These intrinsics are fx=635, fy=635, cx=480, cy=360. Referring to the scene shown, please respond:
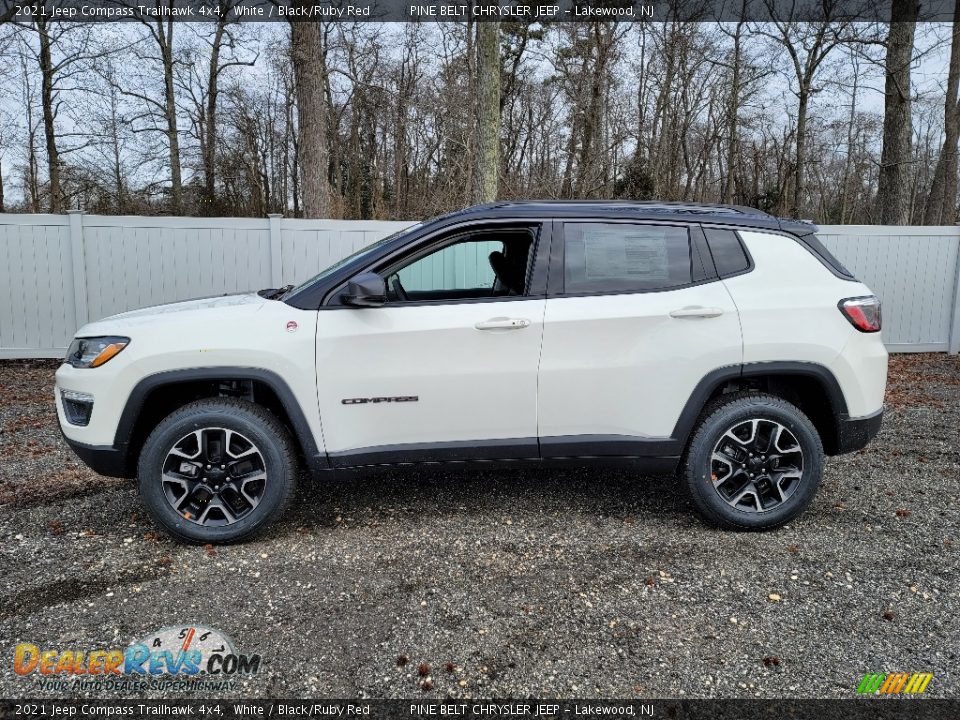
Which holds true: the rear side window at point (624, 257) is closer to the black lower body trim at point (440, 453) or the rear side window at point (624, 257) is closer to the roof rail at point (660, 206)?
the roof rail at point (660, 206)

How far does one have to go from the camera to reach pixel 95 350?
3.30 meters

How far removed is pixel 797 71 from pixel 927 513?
785 inches

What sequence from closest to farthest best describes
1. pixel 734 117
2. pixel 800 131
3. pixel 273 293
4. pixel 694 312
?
pixel 694 312 → pixel 273 293 → pixel 800 131 → pixel 734 117

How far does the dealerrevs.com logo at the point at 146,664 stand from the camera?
2.32 meters

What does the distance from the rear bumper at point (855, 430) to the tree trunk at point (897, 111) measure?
38.5 ft

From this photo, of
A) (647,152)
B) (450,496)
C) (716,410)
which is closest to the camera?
(716,410)

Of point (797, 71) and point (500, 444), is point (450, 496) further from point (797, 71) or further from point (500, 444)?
point (797, 71)

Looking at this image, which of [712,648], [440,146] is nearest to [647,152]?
[440,146]

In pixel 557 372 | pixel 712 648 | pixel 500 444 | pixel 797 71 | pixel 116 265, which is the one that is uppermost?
pixel 797 71

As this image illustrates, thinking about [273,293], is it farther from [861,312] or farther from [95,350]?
[861,312]

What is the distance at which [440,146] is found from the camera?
65.6 ft

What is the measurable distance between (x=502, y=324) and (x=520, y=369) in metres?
0.26

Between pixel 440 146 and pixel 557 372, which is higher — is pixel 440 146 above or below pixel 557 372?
above

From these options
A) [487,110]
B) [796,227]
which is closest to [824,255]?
[796,227]
